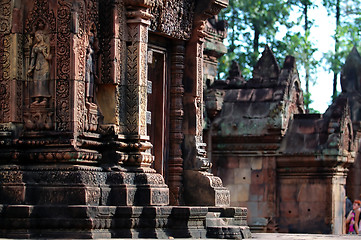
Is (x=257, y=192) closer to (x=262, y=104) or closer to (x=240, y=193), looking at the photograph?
(x=240, y=193)

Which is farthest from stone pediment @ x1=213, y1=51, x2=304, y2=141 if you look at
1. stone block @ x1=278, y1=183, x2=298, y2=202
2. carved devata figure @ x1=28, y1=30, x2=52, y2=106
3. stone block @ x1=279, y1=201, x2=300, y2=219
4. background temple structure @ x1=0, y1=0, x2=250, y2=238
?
carved devata figure @ x1=28, y1=30, x2=52, y2=106

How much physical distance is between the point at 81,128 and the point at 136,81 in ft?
3.94

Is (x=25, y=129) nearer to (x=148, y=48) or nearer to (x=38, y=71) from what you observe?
(x=38, y=71)

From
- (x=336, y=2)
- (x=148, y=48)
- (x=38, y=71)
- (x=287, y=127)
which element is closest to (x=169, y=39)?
(x=148, y=48)

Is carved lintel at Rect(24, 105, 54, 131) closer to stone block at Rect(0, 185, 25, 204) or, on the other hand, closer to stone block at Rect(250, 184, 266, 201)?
stone block at Rect(0, 185, 25, 204)

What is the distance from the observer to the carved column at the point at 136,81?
14.7 metres

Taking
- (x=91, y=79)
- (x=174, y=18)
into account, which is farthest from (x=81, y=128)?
(x=174, y=18)

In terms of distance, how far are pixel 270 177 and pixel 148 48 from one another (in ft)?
25.0

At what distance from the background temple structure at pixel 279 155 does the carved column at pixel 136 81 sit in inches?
306

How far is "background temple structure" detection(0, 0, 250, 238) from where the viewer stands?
528 inches

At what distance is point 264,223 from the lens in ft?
74.2

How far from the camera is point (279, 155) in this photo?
22.8 m

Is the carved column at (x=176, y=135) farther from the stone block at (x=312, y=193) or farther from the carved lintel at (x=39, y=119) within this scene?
the stone block at (x=312, y=193)

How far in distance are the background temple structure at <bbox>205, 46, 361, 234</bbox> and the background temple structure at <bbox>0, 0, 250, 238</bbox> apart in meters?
7.34
